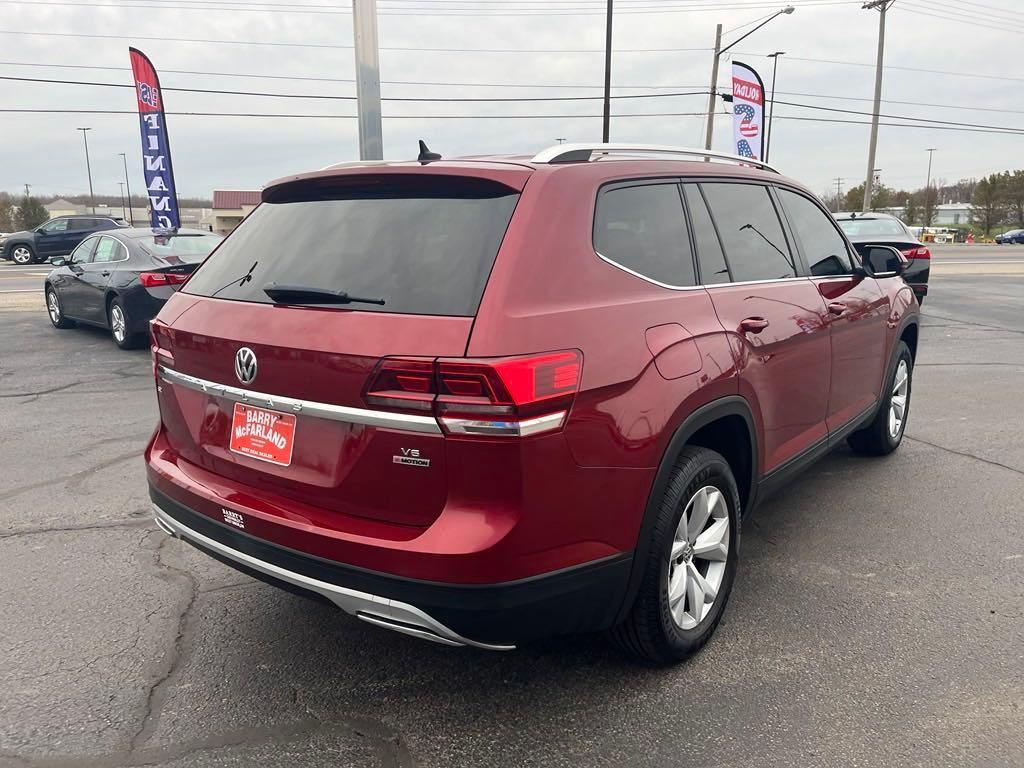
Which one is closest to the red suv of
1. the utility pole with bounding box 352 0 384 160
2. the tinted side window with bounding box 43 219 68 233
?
the utility pole with bounding box 352 0 384 160

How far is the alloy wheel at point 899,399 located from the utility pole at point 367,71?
26.3 ft

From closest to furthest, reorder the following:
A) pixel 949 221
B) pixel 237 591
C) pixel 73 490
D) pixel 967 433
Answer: pixel 237 591 < pixel 73 490 < pixel 967 433 < pixel 949 221

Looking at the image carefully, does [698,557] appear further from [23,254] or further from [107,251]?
[23,254]

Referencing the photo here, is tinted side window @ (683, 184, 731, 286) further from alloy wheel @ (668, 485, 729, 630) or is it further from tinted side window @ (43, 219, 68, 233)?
tinted side window @ (43, 219, 68, 233)

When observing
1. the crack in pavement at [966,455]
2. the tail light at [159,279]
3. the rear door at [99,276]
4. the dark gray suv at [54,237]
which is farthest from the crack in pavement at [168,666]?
the dark gray suv at [54,237]

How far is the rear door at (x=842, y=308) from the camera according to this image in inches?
163

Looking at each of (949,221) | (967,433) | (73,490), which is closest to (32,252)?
(73,490)

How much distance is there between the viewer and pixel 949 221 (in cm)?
13225

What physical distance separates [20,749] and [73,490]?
2.65 m

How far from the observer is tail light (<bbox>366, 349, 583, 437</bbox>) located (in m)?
2.18

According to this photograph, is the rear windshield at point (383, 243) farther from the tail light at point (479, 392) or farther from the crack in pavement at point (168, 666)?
the crack in pavement at point (168, 666)

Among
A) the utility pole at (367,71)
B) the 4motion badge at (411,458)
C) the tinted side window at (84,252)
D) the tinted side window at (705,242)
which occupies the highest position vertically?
the utility pole at (367,71)

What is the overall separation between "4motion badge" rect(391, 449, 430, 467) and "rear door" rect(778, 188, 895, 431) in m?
2.58

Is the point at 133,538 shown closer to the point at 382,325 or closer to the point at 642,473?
the point at 382,325
